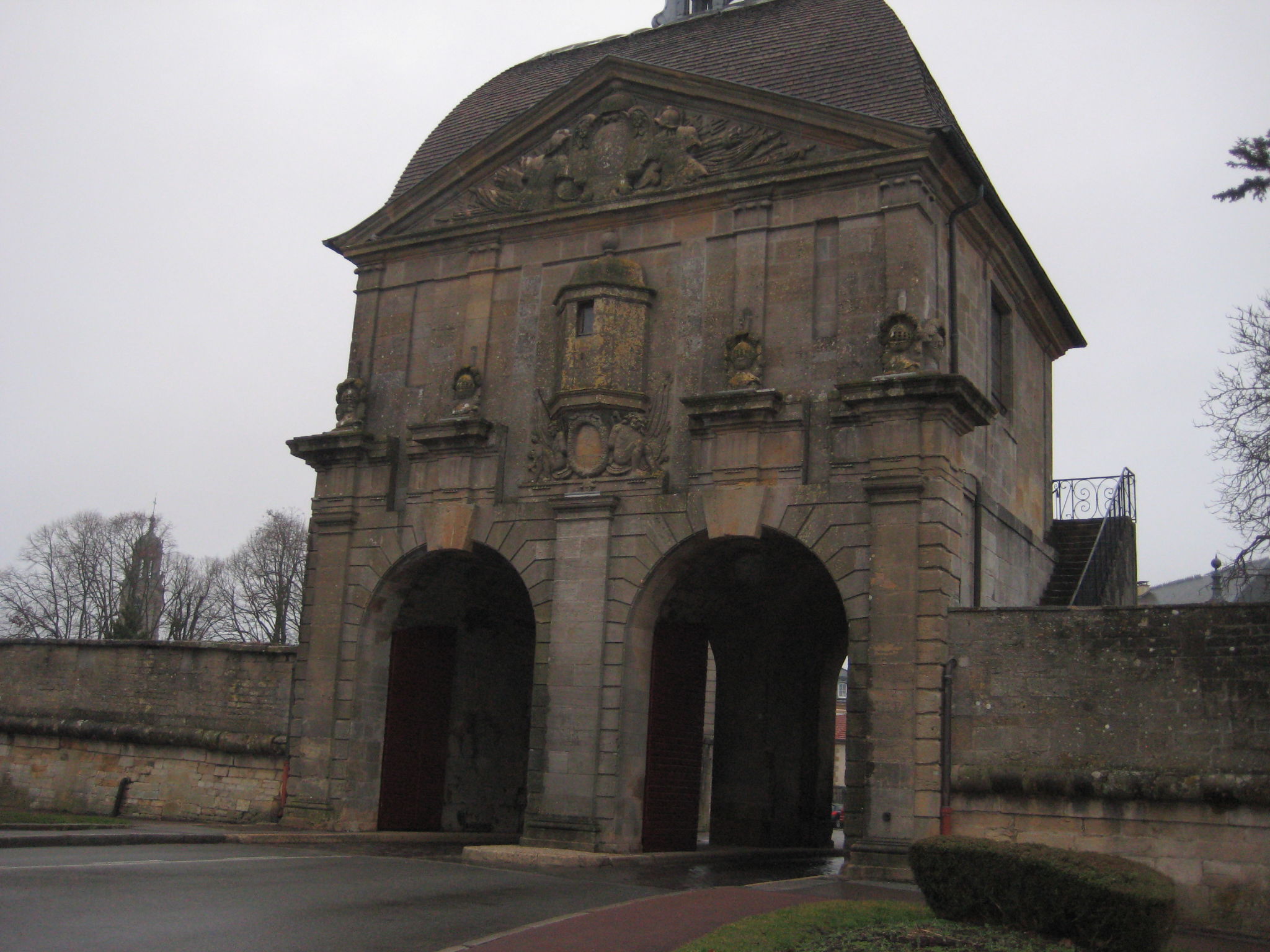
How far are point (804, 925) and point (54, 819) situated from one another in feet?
37.9

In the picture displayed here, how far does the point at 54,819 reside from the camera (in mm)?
16797

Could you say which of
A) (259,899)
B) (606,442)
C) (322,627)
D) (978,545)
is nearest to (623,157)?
(606,442)

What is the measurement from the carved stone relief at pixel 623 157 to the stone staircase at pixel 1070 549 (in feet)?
25.0

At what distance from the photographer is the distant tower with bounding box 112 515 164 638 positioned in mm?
48625

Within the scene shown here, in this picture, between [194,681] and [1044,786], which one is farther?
[194,681]

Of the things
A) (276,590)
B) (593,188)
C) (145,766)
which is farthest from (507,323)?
(276,590)

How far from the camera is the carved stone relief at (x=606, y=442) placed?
16.4 m

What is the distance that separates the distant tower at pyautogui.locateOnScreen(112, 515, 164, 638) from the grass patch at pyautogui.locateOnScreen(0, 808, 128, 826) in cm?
2965

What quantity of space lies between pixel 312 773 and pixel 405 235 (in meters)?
7.73

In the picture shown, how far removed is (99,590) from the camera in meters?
50.7

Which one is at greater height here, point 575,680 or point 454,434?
point 454,434

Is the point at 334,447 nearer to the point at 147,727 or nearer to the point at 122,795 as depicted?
the point at 147,727

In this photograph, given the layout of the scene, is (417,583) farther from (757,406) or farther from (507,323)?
(757,406)

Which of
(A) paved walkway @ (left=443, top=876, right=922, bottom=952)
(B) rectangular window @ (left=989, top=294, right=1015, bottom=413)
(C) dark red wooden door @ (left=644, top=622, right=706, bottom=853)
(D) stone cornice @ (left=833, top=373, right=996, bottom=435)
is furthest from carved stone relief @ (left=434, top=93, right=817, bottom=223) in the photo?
(A) paved walkway @ (left=443, top=876, right=922, bottom=952)
